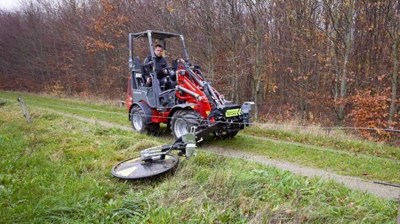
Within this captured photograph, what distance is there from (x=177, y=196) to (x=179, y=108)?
4096 millimetres

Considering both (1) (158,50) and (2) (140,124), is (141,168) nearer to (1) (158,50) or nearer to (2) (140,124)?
(1) (158,50)

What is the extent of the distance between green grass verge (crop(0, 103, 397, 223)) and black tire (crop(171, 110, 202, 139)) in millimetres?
1749

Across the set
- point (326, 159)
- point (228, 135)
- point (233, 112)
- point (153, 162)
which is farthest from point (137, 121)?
point (326, 159)

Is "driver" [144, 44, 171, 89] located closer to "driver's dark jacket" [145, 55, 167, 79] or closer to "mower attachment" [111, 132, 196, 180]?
"driver's dark jacket" [145, 55, 167, 79]

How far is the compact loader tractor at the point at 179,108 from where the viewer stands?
584 cm

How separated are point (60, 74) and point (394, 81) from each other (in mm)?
24821

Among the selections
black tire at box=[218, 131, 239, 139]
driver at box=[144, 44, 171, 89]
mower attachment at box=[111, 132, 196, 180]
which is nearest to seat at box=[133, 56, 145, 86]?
driver at box=[144, 44, 171, 89]

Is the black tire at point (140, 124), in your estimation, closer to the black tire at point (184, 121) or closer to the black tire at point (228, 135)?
the black tire at point (184, 121)

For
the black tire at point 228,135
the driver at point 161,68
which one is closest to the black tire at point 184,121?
the black tire at point 228,135

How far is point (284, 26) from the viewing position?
47.3 ft

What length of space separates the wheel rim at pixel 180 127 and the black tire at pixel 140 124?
47.8 inches

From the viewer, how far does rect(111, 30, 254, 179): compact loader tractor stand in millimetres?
5844

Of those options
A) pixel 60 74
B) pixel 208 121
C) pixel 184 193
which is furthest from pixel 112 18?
pixel 184 193

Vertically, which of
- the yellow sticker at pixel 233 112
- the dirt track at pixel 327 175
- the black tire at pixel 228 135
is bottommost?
the dirt track at pixel 327 175
